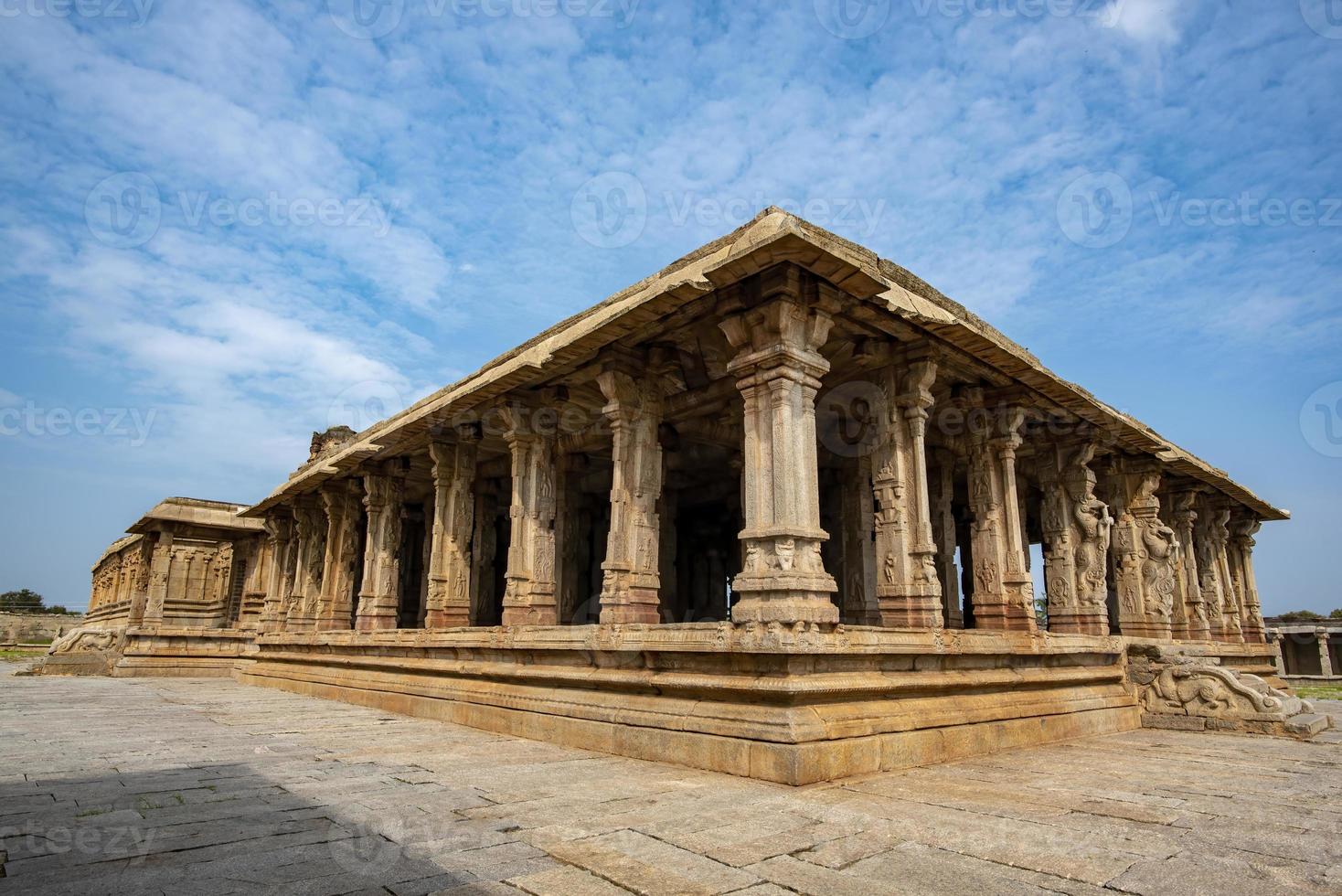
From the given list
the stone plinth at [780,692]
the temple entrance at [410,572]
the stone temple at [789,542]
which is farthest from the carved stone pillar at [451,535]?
the temple entrance at [410,572]

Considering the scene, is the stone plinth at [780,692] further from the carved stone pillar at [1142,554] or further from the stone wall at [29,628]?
the stone wall at [29,628]

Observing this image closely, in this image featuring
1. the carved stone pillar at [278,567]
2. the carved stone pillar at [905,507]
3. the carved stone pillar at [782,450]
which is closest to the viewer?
the carved stone pillar at [782,450]

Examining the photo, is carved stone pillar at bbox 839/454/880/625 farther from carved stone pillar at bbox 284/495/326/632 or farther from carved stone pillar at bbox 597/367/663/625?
carved stone pillar at bbox 284/495/326/632

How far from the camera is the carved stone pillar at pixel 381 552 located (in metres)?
13.4

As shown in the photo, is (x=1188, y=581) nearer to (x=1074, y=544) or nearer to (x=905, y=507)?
(x=1074, y=544)

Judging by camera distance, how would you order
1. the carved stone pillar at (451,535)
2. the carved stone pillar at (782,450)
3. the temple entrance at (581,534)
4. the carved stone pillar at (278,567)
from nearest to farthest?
the carved stone pillar at (782,450), the carved stone pillar at (451,535), the temple entrance at (581,534), the carved stone pillar at (278,567)

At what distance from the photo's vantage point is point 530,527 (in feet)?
33.1

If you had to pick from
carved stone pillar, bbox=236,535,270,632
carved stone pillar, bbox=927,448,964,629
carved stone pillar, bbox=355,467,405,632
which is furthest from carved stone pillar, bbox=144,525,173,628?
carved stone pillar, bbox=927,448,964,629

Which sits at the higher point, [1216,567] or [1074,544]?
[1216,567]

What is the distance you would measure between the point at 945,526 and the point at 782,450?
7711mm

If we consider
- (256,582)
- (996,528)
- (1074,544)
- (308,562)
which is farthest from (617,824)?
(256,582)

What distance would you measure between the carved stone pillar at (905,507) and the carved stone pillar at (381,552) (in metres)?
8.49

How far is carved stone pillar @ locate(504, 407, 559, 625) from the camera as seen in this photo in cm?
977

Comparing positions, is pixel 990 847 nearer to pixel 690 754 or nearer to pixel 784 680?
pixel 784 680
